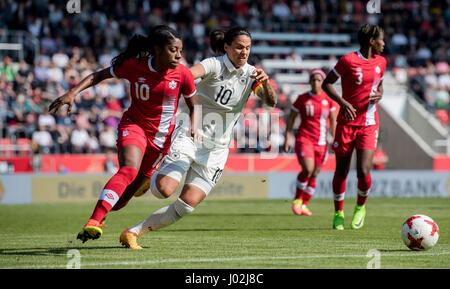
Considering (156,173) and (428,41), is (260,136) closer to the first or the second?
(428,41)

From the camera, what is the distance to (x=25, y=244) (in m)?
12.2

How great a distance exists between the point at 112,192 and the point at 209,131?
60.5 inches

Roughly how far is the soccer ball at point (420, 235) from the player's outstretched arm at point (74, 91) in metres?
3.82

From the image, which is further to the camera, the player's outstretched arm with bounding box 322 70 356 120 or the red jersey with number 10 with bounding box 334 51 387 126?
the red jersey with number 10 with bounding box 334 51 387 126

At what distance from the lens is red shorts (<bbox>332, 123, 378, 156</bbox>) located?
14805mm

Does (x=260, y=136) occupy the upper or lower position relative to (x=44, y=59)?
lower

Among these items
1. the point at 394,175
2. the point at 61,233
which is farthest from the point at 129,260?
the point at 394,175

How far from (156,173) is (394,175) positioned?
63.9 feet

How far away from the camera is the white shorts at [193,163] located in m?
11.3

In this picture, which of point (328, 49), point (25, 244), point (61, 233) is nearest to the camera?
point (25, 244)

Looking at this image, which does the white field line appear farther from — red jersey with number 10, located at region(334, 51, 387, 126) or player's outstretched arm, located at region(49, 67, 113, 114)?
red jersey with number 10, located at region(334, 51, 387, 126)

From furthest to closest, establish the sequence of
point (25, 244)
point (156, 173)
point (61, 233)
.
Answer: point (61, 233)
point (25, 244)
point (156, 173)

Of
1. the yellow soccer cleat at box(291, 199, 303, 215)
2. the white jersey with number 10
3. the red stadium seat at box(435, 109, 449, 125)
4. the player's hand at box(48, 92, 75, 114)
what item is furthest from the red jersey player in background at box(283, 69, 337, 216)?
the red stadium seat at box(435, 109, 449, 125)

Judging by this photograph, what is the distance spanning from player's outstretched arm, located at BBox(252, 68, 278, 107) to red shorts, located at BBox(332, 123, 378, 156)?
133 inches
